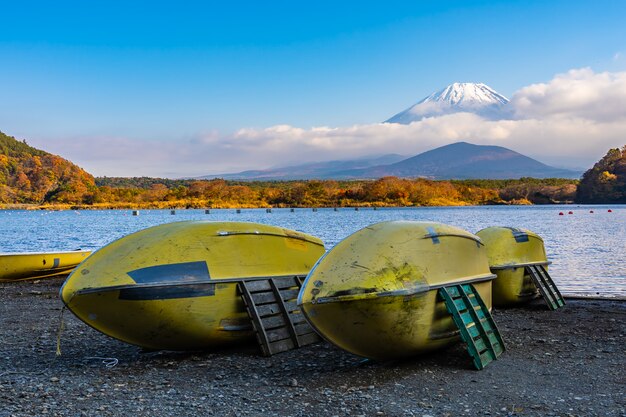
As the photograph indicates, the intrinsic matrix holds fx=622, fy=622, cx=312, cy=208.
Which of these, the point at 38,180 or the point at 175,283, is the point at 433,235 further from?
the point at 38,180

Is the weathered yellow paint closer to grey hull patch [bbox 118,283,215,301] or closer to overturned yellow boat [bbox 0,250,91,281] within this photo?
grey hull patch [bbox 118,283,215,301]

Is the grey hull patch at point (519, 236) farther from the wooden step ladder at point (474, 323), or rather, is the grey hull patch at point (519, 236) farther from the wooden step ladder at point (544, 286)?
the wooden step ladder at point (474, 323)

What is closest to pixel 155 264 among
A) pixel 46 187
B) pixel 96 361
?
pixel 96 361

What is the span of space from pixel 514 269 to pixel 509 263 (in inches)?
6.4

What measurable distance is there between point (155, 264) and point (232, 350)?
1.79 metres

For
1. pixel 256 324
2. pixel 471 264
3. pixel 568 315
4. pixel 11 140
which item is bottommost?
pixel 568 315

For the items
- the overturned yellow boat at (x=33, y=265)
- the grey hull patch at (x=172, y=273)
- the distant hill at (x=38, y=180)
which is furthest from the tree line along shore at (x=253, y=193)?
the grey hull patch at (x=172, y=273)

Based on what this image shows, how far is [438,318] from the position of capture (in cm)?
764

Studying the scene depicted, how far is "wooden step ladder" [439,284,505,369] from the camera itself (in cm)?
756

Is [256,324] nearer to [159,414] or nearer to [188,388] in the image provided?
[188,388]

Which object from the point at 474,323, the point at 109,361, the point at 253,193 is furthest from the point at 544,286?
the point at 253,193

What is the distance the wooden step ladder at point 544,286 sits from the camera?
499 inches

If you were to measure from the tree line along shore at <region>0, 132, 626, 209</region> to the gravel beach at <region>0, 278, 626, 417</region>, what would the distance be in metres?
160

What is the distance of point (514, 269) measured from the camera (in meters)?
12.5
